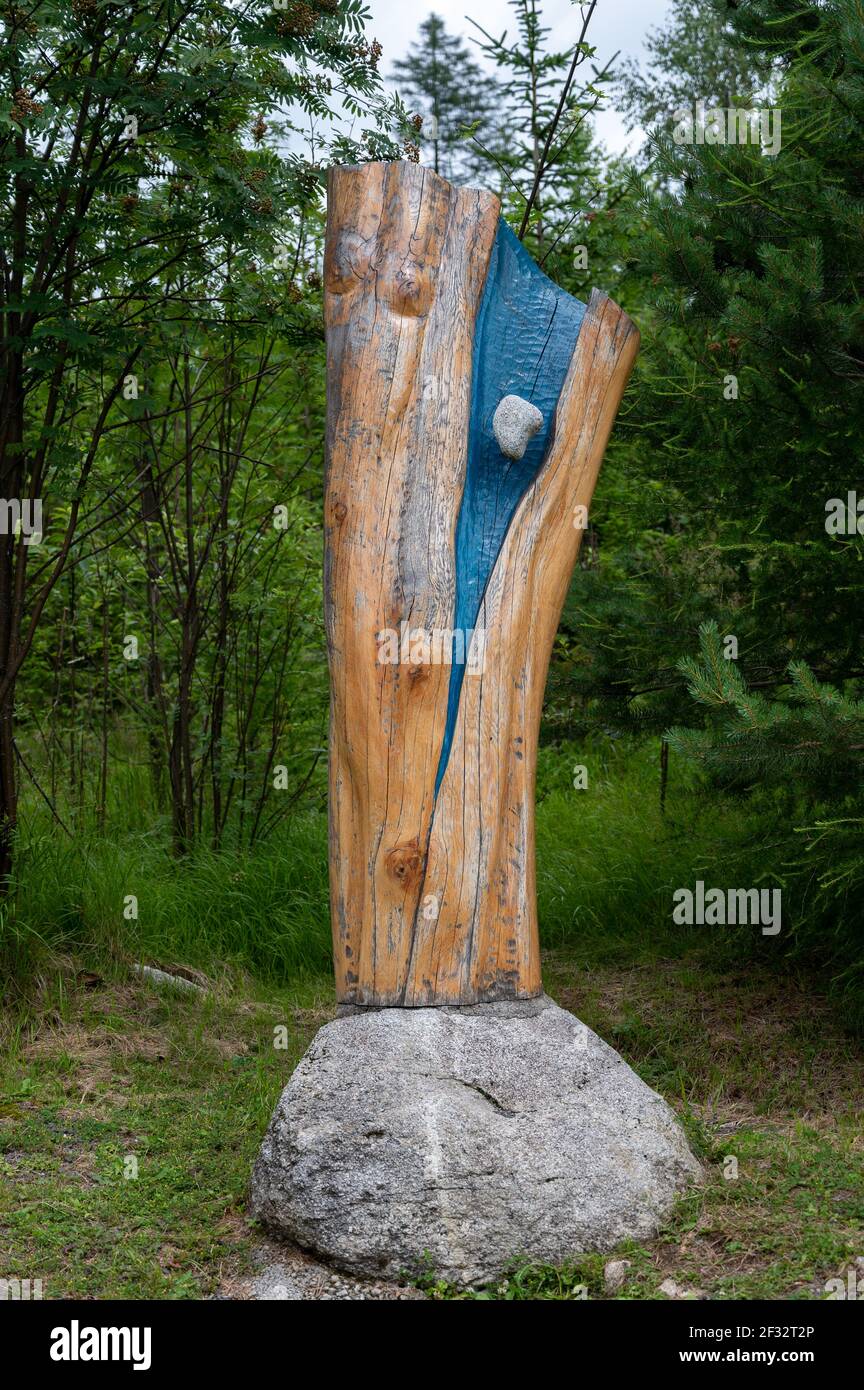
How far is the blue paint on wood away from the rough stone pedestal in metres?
1.33

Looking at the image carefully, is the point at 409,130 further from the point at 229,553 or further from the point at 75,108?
the point at 229,553

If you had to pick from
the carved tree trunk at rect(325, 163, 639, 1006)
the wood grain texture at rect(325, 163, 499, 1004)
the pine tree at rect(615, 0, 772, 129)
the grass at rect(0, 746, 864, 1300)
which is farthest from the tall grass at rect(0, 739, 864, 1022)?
the pine tree at rect(615, 0, 772, 129)

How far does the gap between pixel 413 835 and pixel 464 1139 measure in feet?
2.93

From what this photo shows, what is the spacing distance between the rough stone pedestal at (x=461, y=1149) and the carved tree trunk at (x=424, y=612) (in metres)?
0.17

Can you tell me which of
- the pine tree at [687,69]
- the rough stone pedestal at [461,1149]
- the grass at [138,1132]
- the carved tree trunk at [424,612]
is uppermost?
the pine tree at [687,69]

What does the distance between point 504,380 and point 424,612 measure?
884 mm

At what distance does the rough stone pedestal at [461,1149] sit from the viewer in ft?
11.5

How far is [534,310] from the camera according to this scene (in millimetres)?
4371

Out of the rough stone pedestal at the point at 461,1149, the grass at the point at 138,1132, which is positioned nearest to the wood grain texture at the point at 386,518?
the rough stone pedestal at the point at 461,1149

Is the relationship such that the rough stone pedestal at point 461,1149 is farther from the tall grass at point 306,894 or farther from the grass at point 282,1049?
the tall grass at point 306,894

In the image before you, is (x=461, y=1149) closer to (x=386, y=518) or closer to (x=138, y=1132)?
(x=138, y=1132)

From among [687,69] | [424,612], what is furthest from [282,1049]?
[687,69]

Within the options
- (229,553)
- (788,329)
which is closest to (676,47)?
(229,553)

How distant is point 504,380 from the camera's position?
4312 mm
